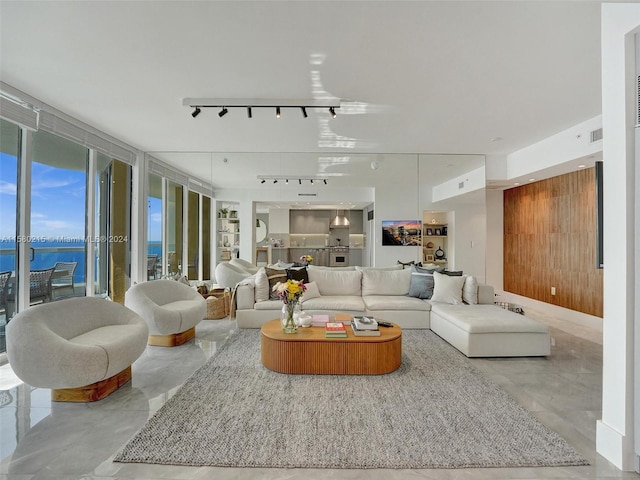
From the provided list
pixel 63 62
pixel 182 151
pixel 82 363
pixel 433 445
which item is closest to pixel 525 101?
pixel 433 445

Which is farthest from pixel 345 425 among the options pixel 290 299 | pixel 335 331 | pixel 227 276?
pixel 227 276

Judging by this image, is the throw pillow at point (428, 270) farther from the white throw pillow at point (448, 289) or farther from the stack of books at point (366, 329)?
the stack of books at point (366, 329)

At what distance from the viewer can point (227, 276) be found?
5707 mm

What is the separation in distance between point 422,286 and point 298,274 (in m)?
1.95

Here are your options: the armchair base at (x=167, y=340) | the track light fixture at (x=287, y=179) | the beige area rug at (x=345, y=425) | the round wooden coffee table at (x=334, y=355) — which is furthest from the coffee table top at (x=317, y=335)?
the track light fixture at (x=287, y=179)

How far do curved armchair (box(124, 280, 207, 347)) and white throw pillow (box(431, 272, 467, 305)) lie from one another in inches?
132

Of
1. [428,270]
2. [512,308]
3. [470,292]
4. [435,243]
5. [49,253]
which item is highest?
[435,243]

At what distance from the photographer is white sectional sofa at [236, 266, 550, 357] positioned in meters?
3.58

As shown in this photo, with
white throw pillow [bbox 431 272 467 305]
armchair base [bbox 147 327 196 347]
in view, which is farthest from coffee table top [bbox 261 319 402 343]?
white throw pillow [bbox 431 272 467 305]

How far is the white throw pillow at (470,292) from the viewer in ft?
14.9

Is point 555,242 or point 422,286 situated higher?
point 555,242

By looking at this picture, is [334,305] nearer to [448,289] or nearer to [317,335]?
[317,335]

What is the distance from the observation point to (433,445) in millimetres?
2020

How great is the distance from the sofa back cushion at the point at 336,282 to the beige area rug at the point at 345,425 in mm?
2089
